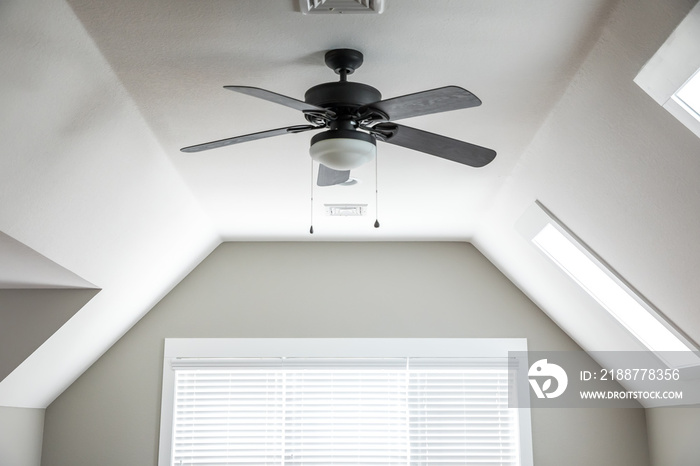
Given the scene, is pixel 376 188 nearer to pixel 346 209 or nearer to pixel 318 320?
pixel 346 209

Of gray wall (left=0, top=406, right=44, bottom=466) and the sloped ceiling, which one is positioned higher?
the sloped ceiling

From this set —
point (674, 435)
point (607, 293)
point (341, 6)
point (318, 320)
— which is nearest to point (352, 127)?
point (341, 6)

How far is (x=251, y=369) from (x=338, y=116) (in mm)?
2942

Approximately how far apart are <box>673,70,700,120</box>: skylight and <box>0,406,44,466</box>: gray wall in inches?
161

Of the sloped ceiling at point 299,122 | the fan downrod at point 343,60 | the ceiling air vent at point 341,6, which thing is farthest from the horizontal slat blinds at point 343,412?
the ceiling air vent at point 341,6

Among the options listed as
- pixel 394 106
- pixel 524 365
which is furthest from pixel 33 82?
pixel 524 365

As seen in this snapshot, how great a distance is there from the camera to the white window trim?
2039mm

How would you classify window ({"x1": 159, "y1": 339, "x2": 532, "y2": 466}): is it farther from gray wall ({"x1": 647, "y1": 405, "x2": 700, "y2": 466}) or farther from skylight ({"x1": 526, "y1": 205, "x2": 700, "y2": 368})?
skylight ({"x1": 526, "y1": 205, "x2": 700, "y2": 368})

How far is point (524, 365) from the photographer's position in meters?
5.02

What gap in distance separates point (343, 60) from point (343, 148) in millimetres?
336

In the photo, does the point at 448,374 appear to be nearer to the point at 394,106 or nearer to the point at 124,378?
the point at 124,378

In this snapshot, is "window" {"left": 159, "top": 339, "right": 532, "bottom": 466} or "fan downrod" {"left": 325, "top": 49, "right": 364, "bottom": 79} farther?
"window" {"left": 159, "top": 339, "right": 532, "bottom": 466}

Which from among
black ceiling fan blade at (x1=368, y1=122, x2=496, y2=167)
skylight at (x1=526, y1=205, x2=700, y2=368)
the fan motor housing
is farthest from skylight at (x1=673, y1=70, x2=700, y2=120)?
skylight at (x1=526, y1=205, x2=700, y2=368)

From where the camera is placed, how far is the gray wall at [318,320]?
4.88 metres
